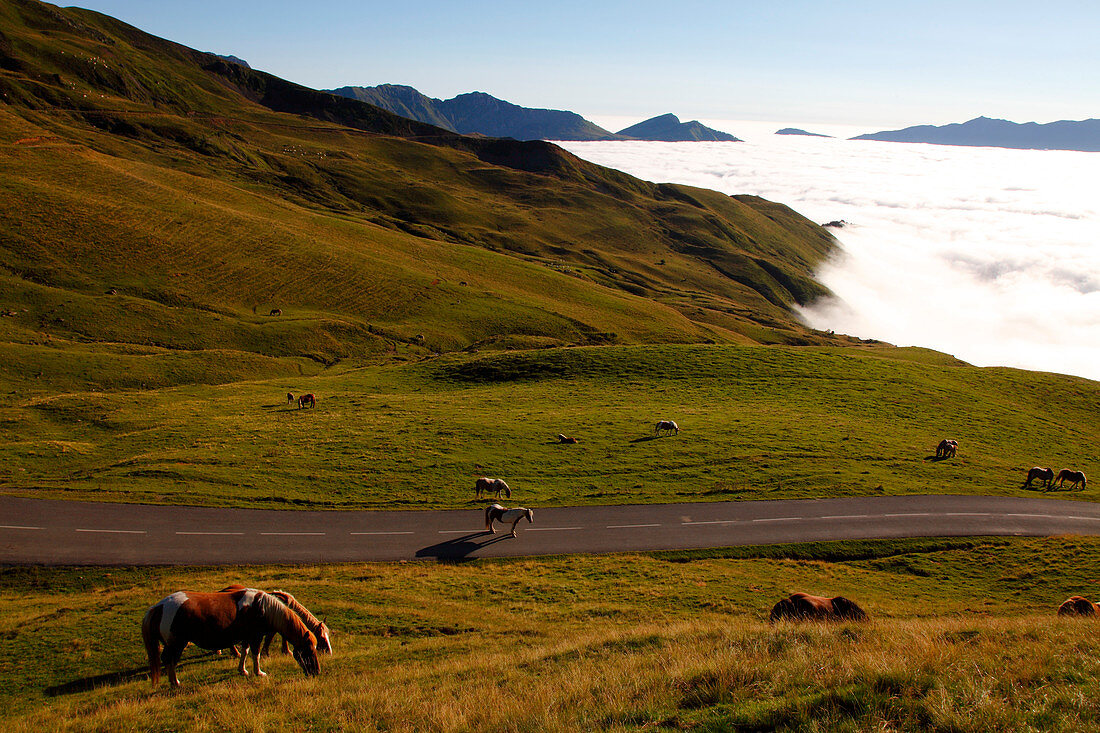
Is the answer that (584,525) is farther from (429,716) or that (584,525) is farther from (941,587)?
(429,716)

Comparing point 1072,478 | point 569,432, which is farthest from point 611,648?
point 1072,478

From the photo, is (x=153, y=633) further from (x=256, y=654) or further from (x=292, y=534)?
(x=292, y=534)

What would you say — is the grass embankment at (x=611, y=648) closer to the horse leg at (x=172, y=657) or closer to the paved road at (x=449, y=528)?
the horse leg at (x=172, y=657)

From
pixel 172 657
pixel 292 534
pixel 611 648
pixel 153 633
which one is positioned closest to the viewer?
pixel 153 633

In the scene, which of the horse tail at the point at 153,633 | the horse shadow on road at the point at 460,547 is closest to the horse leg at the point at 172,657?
the horse tail at the point at 153,633

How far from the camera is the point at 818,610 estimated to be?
18359 mm

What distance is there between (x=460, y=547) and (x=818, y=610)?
17221 millimetres

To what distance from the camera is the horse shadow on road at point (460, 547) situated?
2888 centimetres

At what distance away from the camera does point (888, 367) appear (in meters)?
66.6

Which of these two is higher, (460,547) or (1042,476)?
(1042,476)

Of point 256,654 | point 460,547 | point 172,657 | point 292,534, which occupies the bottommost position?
point 292,534

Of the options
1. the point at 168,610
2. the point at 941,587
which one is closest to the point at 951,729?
the point at 168,610

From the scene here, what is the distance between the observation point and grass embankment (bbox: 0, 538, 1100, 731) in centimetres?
1014

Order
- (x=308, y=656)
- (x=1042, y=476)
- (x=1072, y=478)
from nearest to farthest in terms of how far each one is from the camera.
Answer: (x=308, y=656)
(x=1042, y=476)
(x=1072, y=478)
